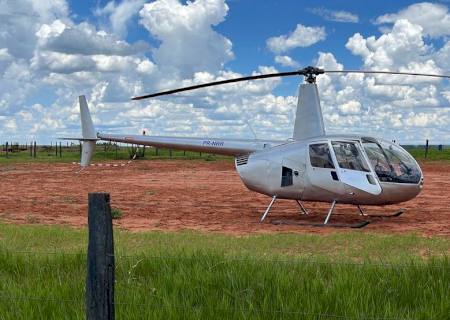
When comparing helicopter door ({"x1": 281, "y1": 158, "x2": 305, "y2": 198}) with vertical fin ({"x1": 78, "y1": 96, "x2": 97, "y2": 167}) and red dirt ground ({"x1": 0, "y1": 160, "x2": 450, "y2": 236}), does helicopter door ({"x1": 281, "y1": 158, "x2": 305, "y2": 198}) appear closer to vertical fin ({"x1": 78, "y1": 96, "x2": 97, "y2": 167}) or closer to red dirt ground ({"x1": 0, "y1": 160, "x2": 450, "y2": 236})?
red dirt ground ({"x1": 0, "y1": 160, "x2": 450, "y2": 236})

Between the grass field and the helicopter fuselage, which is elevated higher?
the helicopter fuselage

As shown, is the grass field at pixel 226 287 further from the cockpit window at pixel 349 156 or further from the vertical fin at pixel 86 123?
the vertical fin at pixel 86 123

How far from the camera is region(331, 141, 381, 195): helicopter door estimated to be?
40.8 ft

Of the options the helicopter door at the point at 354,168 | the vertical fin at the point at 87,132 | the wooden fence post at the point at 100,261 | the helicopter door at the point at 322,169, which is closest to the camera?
the wooden fence post at the point at 100,261

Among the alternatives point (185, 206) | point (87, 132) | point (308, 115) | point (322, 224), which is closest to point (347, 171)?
point (322, 224)

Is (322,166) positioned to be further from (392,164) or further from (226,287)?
(226,287)

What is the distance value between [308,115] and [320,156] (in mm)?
1096

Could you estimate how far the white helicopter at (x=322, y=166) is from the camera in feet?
40.9

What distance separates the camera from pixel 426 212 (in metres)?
16.4

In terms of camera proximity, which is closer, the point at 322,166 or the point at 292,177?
the point at 322,166

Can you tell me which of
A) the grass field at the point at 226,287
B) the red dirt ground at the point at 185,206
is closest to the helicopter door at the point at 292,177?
the red dirt ground at the point at 185,206

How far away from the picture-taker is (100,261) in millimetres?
4418

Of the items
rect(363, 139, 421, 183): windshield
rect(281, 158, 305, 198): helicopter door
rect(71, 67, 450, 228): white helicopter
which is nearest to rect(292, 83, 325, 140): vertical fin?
rect(71, 67, 450, 228): white helicopter

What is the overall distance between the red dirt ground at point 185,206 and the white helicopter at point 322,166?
0.82m
